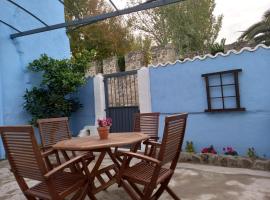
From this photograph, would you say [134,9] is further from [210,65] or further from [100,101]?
[100,101]

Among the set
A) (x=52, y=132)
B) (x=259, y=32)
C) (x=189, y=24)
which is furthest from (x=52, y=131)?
(x=189, y=24)

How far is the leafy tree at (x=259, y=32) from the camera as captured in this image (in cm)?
1491

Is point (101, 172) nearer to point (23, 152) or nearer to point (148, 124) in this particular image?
point (148, 124)

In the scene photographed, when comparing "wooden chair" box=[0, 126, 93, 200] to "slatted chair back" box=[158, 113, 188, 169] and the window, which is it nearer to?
"slatted chair back" box=[158, 113, 188, 169]

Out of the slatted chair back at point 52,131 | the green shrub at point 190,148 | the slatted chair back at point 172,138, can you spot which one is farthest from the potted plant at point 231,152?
the slatted chair back at point 52,131

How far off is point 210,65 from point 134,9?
182 centimetres

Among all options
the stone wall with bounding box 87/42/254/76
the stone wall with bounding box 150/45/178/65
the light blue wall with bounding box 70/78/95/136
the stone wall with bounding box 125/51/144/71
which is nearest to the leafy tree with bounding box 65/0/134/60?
the stone wall with bounding box 87/42/254/76

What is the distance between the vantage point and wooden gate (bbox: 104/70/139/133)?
7.24 meters

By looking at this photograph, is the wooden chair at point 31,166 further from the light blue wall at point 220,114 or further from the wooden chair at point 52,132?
the light blue wall at point 220,114

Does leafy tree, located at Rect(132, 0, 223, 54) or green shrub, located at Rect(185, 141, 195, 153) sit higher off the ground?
leafy tree, located at Rect(132, 0, 223, 54)

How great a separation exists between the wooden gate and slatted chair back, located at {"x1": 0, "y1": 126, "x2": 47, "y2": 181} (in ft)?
14.3

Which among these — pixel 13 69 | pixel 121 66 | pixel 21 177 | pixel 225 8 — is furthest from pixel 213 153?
pixel 225 8

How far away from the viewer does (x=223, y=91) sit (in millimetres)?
5449

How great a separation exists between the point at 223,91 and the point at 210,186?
2071mm
